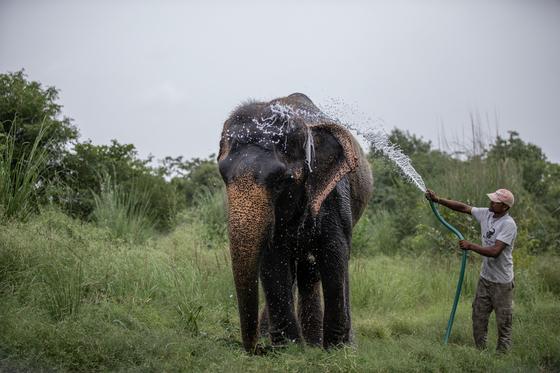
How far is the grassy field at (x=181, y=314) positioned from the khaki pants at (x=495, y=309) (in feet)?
0.64

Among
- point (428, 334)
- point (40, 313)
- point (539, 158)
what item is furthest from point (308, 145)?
point (539, 158)

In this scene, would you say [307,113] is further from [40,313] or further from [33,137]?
[33,137]

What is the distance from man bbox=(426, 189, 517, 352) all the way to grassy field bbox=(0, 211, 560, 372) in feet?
0.87

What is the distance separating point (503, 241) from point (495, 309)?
0.75 m

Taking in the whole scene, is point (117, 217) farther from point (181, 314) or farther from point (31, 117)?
point (181, 314)

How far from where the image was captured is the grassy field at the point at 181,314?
5230 mm

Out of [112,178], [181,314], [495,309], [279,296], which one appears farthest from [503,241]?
[112,178]

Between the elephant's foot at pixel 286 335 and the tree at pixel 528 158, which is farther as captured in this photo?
the tree at pixel 528 158

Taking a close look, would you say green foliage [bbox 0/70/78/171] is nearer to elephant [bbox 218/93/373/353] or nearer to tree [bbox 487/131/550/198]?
elephant [bbox 218/93/373/353]

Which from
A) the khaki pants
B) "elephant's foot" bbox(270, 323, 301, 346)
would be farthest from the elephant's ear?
the khaki pants

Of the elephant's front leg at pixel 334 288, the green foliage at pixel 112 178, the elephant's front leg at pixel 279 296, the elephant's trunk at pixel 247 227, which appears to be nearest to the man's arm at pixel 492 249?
the elephant's front leg at pixel 334 288

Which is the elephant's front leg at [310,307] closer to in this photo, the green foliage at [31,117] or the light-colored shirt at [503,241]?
the light-colored shirt at [503,241]

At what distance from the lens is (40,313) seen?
18.9 ft

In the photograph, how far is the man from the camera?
249 inches
